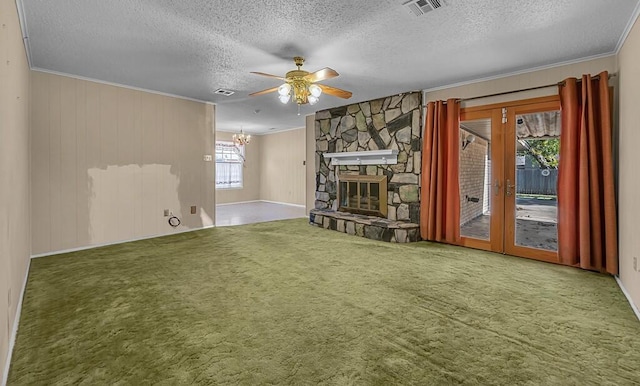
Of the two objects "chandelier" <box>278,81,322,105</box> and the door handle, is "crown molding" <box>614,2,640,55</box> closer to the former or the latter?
the door handle

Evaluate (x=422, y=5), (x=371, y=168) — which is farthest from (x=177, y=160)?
(x=422, y=5)

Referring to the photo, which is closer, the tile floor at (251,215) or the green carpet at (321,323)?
the green carpet at (321,323)

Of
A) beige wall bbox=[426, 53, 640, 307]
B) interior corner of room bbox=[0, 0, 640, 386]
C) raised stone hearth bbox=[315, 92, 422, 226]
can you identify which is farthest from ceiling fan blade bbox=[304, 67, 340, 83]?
beige wall bbox=[426, 53, 640, 307]

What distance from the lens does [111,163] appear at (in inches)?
189

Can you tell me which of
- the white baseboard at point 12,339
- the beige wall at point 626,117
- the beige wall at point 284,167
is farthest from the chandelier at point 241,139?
the beige wall at point 626,117

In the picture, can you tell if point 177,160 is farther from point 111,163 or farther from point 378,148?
point 378,148

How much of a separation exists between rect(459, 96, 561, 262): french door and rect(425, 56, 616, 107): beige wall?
10 centimetres

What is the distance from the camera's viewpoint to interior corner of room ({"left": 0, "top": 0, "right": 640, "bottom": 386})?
279 cm

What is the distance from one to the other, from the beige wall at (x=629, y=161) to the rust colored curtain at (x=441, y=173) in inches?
70.7

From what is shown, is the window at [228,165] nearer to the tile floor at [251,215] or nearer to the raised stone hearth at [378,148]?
the tile floor at [251,215]

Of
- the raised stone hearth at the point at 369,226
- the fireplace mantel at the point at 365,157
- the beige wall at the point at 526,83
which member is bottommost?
the raised stone hearth at the point at 369,226

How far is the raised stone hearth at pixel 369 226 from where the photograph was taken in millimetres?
4941

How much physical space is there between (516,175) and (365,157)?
2525 millimetres

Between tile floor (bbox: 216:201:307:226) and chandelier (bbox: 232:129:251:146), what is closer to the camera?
tile floor (bbox: 216:201:307:226)
